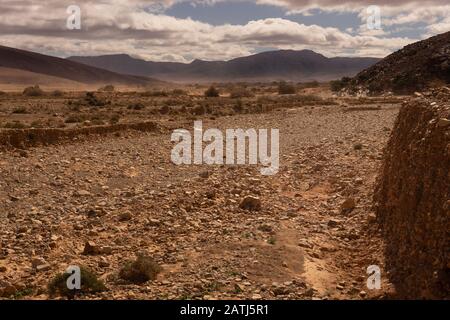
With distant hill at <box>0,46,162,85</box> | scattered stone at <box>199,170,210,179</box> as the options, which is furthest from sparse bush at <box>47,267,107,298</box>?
distant hill at <box>0,46,162,85</box>

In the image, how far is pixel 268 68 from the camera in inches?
6713

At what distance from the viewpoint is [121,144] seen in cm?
1648

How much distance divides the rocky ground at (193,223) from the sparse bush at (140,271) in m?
0.10

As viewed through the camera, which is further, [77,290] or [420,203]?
[77,290]

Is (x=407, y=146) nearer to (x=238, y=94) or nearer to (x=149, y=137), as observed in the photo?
(x=149, y=137)

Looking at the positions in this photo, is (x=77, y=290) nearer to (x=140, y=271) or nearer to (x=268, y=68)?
(x=140, y=271)

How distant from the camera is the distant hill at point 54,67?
101 metres

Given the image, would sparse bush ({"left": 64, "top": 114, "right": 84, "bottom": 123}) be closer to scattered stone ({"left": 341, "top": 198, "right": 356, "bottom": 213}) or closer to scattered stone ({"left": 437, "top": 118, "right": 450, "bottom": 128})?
scattered stone ({"left": 341, "top": 198, "right": 356, "bottom": 213})

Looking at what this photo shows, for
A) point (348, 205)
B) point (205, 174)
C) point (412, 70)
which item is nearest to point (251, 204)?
point (348, 205)

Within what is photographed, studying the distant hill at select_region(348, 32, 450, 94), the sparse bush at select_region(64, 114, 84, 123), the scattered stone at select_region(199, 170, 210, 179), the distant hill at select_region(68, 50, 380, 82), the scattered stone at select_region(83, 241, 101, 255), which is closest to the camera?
the scattered stone at select_region(83, 241, 101, 255)

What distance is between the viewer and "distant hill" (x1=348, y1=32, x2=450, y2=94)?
Answer: 128ft

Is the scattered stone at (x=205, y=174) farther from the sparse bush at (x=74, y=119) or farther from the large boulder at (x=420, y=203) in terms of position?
the sparse bush at (x=74, y=119)

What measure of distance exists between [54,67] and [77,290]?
108 metres

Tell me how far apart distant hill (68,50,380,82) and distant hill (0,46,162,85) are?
49.9 m
